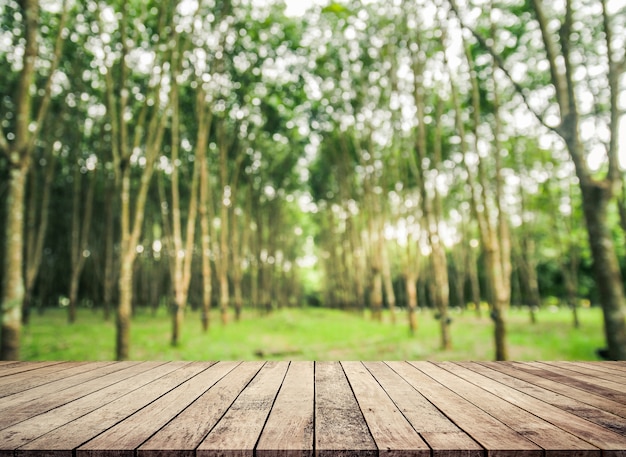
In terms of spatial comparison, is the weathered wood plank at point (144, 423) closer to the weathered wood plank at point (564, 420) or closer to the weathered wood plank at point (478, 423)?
the weathered wood plank at point (478, 423)

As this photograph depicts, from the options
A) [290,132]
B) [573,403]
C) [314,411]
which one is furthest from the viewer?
[290,132]

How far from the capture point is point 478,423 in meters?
1.78

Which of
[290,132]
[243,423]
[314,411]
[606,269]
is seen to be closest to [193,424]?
[243,423]

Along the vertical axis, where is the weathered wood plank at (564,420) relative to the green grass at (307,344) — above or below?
above

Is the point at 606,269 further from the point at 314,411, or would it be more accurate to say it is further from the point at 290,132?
the point at 290,132

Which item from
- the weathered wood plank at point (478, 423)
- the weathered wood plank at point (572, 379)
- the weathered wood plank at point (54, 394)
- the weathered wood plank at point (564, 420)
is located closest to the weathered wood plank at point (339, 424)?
the weathered wood plank at point (478, 423)

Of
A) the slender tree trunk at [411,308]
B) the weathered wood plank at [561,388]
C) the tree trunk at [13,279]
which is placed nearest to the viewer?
the weathered wood plank at [561,388]

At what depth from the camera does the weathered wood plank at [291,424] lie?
4.81 ft

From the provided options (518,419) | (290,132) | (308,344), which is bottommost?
(308,344)

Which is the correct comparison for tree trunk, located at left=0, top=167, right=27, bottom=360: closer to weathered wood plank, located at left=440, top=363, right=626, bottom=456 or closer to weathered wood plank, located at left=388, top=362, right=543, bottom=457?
weathered wood plank, located at left=388, top=362, right=543, bottom=457

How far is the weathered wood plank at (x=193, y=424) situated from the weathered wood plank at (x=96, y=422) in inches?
10.8

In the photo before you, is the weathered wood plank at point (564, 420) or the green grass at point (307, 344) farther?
the green grass at point (307, 344)

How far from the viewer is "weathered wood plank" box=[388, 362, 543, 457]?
1.48 m

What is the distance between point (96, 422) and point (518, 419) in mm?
1980
